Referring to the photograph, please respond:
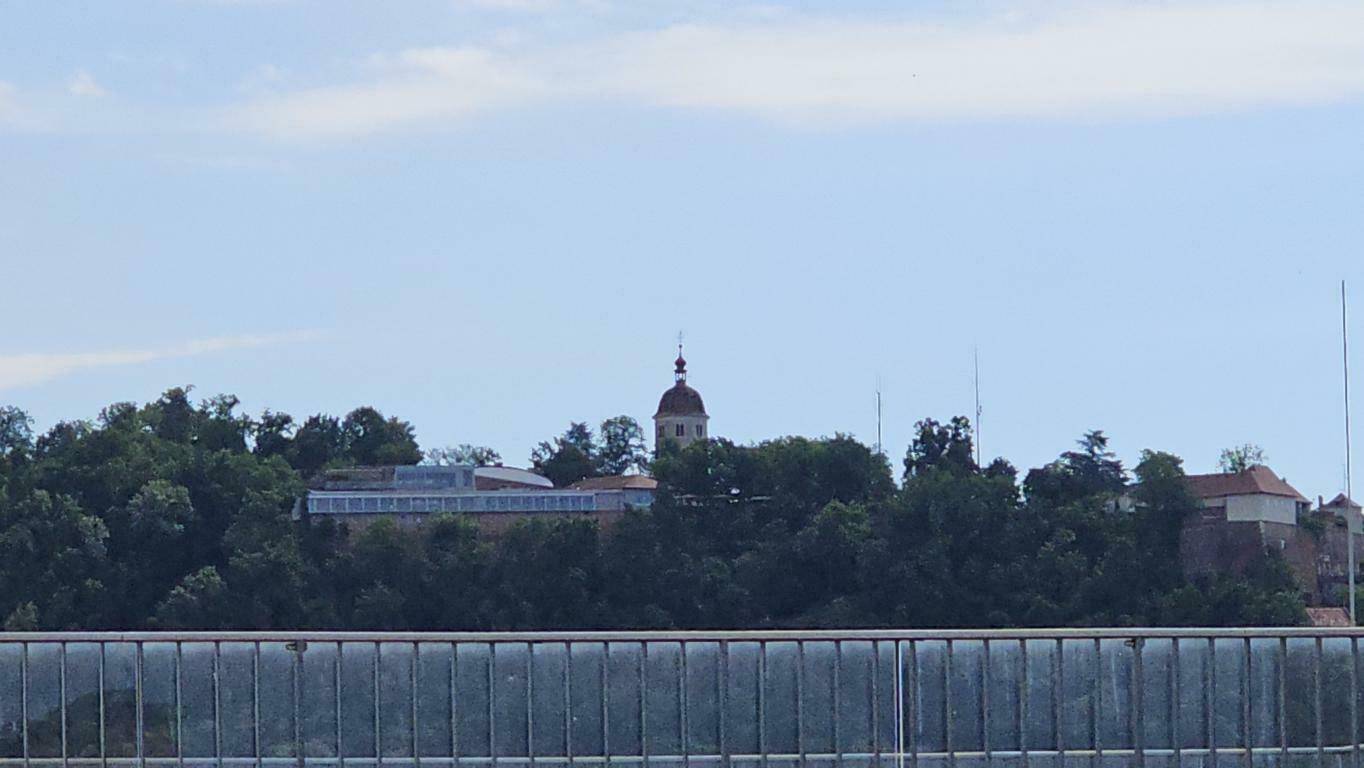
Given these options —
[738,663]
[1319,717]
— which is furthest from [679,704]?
[1319,717]

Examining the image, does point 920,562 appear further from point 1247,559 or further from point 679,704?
point 679,704

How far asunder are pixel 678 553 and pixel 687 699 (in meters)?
102

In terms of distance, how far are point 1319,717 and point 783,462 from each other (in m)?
110

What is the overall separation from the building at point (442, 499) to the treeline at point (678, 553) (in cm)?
235

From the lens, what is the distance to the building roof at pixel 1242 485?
15238 centimetres

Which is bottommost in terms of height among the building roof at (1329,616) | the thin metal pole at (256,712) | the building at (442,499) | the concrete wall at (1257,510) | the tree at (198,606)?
the building roof at (1329,616)

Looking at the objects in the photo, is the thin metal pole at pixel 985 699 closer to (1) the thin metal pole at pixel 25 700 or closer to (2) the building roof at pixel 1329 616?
(1) the thin metal pole at pixel 25 700

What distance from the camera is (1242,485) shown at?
15312 cm

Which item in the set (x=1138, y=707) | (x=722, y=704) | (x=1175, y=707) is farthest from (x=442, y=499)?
(x=1175, y=707)

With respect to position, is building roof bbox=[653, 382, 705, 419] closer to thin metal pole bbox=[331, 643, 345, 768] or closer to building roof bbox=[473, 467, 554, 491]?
building roof bbox=[473, 467, 554, 491]

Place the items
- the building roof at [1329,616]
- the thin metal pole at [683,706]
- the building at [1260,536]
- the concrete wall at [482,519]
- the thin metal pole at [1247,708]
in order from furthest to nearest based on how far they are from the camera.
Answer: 1. the concrete wall at [482,519]
2. the building at [1260,536]
3. the building roof at [1329,616]
4. the thin metal pole at [1247,708]
5. the thin metal pole at [683,706]

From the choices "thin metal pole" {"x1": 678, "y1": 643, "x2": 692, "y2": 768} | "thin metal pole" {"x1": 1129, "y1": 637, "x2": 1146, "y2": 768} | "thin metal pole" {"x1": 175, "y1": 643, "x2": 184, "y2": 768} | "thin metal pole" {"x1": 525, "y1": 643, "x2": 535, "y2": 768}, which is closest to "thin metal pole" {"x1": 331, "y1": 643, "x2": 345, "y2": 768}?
"thin metal pole" {"x1": 175, "y1": 643, "x2": 184, "y2": 768}

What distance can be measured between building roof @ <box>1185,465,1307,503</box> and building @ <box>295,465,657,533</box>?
32.5m

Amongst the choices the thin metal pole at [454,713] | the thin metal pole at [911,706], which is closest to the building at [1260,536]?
the thin metal pole at [911,706]
